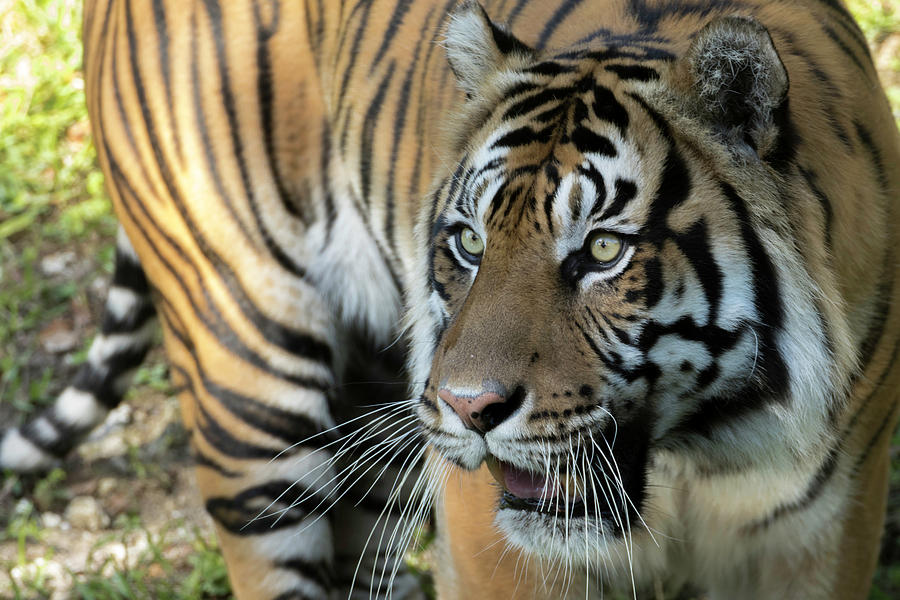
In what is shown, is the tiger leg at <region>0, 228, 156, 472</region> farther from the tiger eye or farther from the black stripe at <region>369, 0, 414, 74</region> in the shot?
the tiger eye

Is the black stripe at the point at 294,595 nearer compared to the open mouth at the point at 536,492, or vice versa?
the open mouth at the point at 536,492

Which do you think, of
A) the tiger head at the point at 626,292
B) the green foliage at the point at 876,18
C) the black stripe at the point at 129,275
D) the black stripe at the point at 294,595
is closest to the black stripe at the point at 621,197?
the tiger head at the point at 626,292

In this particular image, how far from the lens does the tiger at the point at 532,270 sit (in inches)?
60.7

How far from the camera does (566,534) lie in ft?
5.43

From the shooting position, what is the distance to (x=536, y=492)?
5.44 ft

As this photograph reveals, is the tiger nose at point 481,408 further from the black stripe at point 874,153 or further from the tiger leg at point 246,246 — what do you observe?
the tiger leg at point 246,246

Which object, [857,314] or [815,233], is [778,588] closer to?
[857,314]

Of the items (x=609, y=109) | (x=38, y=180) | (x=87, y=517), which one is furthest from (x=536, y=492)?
(x=38, y=180)

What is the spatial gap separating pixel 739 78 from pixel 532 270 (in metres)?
0.40

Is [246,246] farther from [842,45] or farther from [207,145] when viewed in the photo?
[842,45]

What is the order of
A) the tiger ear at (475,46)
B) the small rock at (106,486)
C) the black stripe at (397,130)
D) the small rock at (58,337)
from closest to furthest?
the tiger ear at (475,46) → the black stripe at (397,130) → the small rock at (106,486) → the small rock at (58,337)

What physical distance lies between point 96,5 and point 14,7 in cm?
230

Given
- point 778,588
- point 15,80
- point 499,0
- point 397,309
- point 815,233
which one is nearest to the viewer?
point 815,233

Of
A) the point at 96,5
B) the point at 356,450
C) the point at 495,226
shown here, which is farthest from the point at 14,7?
→ the point at 495,226
